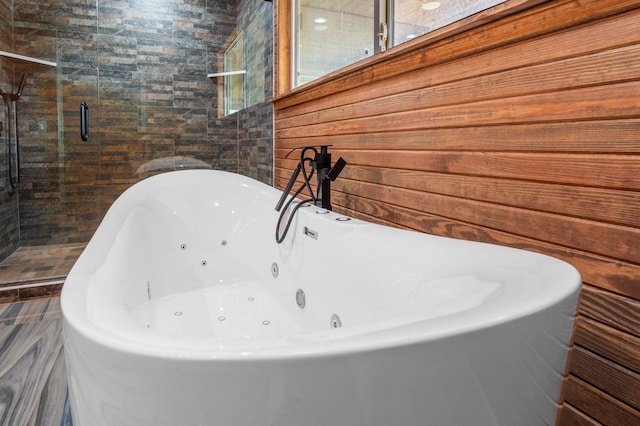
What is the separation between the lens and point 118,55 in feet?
11.5

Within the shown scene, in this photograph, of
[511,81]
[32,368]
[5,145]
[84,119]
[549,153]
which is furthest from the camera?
[84,119]

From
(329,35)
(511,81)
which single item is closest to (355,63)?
(329,35)

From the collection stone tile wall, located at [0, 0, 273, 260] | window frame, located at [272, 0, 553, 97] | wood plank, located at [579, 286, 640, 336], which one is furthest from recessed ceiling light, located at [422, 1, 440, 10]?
stone tile wall, located at [0, 0, 273, 260]

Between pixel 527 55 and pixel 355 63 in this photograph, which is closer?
pixel 527 55

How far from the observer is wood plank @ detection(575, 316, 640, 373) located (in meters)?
0.81

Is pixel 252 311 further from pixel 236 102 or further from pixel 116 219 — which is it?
pixel 236 102

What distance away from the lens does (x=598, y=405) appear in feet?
2.88

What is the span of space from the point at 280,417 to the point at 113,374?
20cm

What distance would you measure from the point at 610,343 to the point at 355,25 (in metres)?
1.81

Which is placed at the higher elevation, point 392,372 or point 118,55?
point 118,55

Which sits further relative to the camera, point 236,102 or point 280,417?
point 236,102

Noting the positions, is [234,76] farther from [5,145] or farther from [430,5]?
[430,5]

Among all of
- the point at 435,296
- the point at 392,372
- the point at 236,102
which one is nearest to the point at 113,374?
the point at 392,372

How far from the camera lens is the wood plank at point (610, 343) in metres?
0.81
